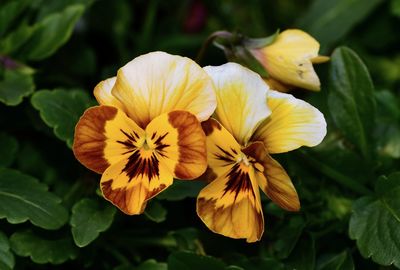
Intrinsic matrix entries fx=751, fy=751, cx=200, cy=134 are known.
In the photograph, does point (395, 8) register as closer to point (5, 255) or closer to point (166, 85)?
point (166, 85)

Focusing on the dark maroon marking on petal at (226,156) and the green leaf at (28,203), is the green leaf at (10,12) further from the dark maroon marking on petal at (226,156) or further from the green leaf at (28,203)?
the dark maroon marking on petal at (226,156)

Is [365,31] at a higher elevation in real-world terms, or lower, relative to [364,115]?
lower

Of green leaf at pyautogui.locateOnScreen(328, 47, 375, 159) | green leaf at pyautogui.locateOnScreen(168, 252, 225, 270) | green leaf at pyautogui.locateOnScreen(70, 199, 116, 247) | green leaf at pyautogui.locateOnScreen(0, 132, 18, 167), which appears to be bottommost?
green leaf at pyautogui.locateOnScreen(0, 132, 18, 167)

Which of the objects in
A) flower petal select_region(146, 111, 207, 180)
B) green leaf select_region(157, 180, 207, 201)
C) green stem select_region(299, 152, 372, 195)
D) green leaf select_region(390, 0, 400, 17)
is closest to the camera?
flower petal select_region(146, 111, 207, 180)

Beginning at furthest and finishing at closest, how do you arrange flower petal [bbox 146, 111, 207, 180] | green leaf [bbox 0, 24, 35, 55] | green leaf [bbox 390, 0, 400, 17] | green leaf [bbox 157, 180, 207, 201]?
green leaf [bbox 390, 0, 400, 17] → green leaf [bbox 0, 24, 35, 55] → green leaf [bbox 157, 180, 207, 201] → flower petal [bbox 146, 111, 207, 180]

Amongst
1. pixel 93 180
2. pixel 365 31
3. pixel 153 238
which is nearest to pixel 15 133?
pixel 93 180

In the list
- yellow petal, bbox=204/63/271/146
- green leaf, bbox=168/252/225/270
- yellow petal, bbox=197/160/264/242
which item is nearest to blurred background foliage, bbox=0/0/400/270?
green leaf, bbox=168/252/225/270

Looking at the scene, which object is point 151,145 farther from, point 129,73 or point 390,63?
point 390,63

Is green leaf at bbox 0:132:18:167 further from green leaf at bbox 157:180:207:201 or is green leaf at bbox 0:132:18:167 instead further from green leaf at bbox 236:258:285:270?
green leaf at bbox 236:258:285:270

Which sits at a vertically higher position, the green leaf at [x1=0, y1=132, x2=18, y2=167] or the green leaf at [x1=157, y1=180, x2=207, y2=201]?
the green leaf at [x1=157, y1=180, x2=207, y2=201]
